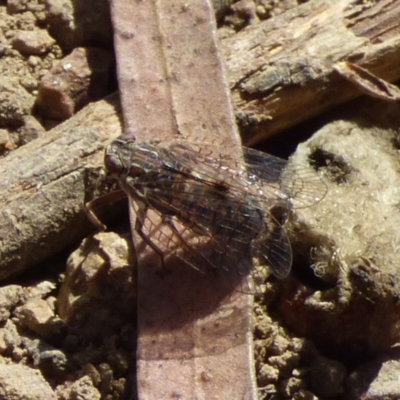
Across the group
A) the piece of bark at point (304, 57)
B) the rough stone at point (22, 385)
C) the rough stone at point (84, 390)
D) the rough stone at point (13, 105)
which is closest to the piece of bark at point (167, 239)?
the piece of bark at point (304, 57)

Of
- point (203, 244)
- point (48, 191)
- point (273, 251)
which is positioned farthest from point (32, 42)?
point (273, 251)

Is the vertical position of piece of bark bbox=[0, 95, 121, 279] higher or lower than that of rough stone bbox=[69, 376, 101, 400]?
higher

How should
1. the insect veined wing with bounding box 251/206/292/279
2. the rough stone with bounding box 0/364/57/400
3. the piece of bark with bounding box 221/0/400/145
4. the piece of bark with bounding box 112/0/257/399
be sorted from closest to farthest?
the piece of bark with bounding box 112/0/257/399 < the rough stone with bounding box 0/364/57/400 < the insect veined wing with bounding box 251/206/292/279 < the piece of bark with bounding box 221/0/400/145

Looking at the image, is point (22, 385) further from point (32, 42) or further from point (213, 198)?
point (32, 42)

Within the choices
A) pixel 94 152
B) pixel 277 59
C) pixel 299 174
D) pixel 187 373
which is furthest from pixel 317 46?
pixel 187 373

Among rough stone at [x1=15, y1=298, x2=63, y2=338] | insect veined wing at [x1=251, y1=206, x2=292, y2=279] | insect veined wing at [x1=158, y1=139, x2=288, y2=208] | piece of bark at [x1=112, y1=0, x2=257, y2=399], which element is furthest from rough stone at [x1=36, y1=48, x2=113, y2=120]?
insect veined wing at [x1=251, y1=206, x2=292, y2=279]

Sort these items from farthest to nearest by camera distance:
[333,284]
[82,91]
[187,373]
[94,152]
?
[82,91] → [94,152] → [333,284] → [187,373]

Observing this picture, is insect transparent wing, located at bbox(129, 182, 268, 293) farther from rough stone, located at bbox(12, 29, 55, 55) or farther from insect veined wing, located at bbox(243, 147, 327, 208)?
rough stone, located at bbox(12, 29, 55, 55)

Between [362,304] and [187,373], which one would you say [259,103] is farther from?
[187,373]
